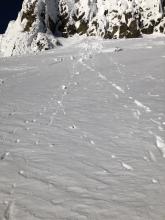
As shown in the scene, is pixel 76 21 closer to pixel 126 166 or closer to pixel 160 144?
pixel 160 144

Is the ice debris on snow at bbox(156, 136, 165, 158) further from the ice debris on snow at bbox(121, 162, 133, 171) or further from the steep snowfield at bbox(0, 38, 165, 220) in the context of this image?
the ice debris on snow at bbox(121, 162, 133, 171)

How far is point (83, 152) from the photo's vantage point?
674 centimetres

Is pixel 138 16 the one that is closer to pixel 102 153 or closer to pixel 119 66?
pixel 119 66

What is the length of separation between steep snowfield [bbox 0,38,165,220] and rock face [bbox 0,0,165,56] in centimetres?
7068

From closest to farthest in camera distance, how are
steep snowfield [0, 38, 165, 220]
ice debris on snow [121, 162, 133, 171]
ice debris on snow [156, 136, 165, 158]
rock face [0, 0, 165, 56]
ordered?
steep snowfield [0, 38, 165, 220] → ice debris on snow [121, 162, 133, 171] → ice debris on snow [156, 136, 165, 158] → rock face [0, 0, 165, 56]

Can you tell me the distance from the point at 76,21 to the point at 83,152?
3637 inches

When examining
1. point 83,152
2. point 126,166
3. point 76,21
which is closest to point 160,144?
point 126,166

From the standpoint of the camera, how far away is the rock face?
82225 millimetres

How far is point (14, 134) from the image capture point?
7988 millimetres

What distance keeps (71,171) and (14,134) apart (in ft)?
8.52

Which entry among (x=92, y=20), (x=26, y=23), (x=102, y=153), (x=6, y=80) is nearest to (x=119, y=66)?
(x=6, y=80)

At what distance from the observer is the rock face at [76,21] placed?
270 ft

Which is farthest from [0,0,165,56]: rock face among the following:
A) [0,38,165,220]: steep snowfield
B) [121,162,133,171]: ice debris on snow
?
[121,162,133,171]: ice debris on snow

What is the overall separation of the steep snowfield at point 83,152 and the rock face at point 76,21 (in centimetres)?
7068
